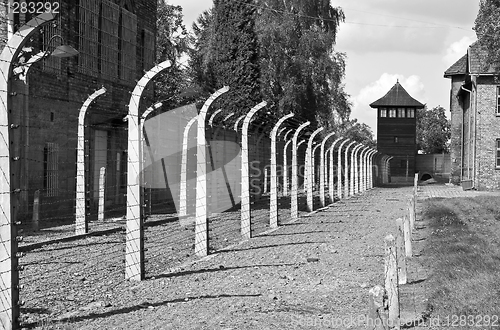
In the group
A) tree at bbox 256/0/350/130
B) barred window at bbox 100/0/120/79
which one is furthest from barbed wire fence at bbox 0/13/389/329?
tree at bbox 256/0/350/130

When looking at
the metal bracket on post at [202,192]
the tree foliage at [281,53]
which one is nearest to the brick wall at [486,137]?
the tree foliage at [281,53]

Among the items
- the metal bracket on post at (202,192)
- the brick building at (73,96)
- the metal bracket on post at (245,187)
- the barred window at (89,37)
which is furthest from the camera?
the barred window at (89,37)

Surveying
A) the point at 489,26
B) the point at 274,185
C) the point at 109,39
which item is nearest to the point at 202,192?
the point at 274,185

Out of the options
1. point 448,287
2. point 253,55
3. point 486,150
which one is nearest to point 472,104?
point 486,150

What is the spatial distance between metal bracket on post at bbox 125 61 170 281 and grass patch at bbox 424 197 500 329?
3362mm

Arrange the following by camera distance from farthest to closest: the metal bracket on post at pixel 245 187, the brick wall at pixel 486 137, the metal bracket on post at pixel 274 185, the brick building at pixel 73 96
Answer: the brick wall at pixel 486 137, the brick building at pixel 73 96, the metal bracket on post at pixel 274 185, the metal bracket on post at pixel 245 187

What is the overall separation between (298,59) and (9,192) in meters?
34.3

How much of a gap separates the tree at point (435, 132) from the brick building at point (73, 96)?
9053cm

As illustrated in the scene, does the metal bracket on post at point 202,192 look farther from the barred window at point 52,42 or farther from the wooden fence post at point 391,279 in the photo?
the barred window at point 52,42

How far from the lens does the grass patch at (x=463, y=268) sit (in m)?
7.03

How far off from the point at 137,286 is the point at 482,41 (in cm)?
2249

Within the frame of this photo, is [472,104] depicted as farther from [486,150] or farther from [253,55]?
[253,55]

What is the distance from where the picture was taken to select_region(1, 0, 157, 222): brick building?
1781 cm

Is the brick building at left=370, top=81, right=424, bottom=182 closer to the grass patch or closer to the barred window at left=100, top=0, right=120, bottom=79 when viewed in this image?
the barred window at left=100, top=0, right=120, bottom=79
